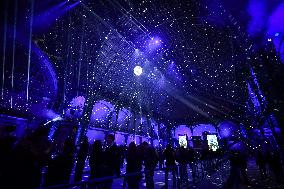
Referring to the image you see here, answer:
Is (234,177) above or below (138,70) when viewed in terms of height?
below

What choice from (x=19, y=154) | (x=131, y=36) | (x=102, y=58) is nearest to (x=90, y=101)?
(x=102, y=58)

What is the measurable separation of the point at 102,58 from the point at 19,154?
49.4 ft

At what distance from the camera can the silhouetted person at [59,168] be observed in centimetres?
450

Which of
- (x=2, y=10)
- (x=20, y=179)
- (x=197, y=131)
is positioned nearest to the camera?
(x=20, y=179)

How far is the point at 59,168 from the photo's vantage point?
15.2ft

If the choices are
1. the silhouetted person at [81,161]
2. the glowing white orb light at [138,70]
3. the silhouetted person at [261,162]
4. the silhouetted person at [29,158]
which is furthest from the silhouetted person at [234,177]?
the glowing white orb light at [138,70]

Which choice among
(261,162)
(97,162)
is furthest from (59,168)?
(261,162)

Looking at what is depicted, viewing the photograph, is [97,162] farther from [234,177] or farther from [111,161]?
[234,177]

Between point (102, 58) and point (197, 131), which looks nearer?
point (102, 58)

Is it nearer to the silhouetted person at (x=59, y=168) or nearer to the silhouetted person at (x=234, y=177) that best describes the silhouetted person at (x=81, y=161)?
the silhouetted person at (x=59, y=168)

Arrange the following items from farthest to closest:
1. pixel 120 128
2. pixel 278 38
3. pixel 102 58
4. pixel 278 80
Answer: pixel 120 128
pixel 102 58
pixel 278 38
pixel 278 80

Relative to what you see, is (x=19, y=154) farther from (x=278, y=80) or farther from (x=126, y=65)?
(x=126, y=65)

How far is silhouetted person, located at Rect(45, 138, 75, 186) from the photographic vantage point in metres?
4.50

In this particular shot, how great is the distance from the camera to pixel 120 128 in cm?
2156
